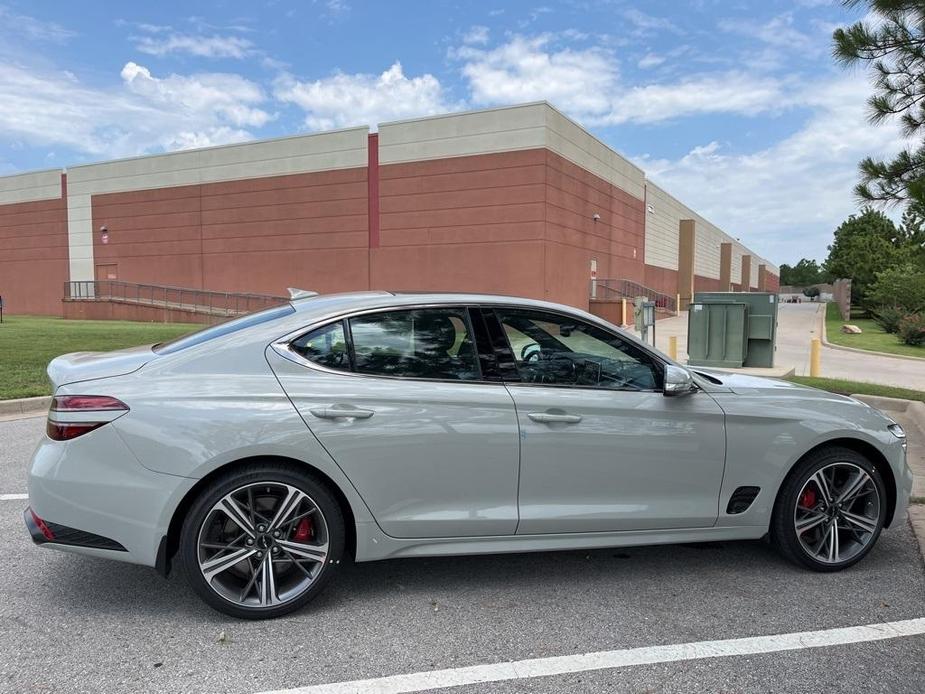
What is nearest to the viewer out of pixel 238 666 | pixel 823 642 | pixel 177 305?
pixel 238 666

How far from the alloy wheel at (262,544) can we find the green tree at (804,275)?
16784 cm

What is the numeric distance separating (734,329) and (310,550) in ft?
34.9

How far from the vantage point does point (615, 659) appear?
9.46 ft

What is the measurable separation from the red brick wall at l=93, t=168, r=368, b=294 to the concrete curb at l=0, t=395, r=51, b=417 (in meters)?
23.5

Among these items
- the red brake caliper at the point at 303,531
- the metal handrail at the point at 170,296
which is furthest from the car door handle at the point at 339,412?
the metal handrail at the point at 170,296

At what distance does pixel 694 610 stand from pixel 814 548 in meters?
0.96

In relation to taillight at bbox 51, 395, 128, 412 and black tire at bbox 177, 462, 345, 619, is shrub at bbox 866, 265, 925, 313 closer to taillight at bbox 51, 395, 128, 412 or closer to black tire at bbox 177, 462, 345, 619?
black tire at bbox 177, 462, 345, 619

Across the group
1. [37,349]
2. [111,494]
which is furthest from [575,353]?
[37,349]

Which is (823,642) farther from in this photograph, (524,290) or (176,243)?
(176,243)

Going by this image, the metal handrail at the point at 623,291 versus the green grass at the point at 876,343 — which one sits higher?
the metal handrail at the point at 623,291

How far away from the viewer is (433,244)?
30500 millimetres

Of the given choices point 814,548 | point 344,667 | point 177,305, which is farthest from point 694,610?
point 177,305

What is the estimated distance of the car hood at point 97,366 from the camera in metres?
3.19

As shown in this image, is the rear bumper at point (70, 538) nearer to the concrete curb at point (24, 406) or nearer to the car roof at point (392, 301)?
the car roof at point (392, 301)
